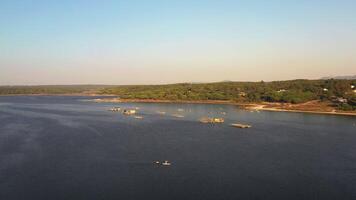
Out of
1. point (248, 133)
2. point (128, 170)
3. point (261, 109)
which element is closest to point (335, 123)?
point (248, 133)

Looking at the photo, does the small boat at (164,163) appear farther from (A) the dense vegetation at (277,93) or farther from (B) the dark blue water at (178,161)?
(A) the dense vegetation at (277,93)

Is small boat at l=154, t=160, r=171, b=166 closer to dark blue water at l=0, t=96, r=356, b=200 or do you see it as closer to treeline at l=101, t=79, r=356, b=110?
dark blue water at l=0, t=96, r=356, b=200

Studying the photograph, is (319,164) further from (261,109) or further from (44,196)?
(261,109)

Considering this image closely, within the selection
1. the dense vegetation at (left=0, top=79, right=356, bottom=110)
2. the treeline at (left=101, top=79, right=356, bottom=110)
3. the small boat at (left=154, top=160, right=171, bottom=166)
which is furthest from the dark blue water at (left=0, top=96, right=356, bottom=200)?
the treeline at (left=101, top=79, right=356, bottom=110)

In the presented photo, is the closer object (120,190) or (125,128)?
(120,190)

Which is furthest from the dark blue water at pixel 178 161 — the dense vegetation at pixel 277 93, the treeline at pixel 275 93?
the treeline at pixel 275 93

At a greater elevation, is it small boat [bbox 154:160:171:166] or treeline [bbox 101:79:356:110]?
treeline [bbox 101:79:356:110]

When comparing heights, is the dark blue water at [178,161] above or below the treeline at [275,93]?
below

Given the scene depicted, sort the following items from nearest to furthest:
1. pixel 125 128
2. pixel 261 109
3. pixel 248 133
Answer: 1. pixel 248 133
2. pixel 125 128
3. pixel 261 109
